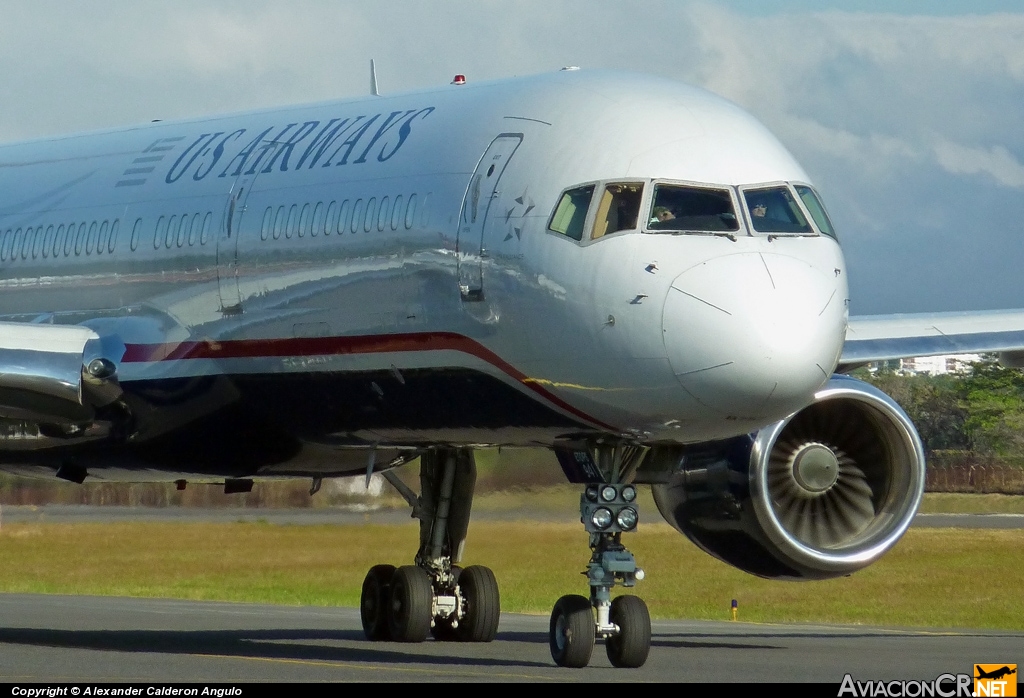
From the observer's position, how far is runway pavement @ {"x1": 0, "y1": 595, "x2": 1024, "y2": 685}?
15367 millimetres

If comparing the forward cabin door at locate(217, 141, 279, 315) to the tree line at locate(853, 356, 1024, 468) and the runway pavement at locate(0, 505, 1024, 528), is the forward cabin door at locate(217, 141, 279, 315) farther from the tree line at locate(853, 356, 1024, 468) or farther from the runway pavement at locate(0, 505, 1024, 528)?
the tree line at locate(853, 356, 1024, 468)

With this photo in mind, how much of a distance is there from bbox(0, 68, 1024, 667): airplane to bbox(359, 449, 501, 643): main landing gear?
0.03 meters

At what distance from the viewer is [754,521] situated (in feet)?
60.8

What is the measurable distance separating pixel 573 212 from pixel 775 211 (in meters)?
1.44

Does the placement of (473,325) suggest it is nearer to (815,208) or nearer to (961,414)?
(815,208)

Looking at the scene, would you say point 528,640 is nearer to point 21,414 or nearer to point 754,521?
point 754,521

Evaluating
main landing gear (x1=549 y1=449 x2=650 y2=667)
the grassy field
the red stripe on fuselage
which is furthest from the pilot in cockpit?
the grassy field

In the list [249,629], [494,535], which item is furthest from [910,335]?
[494,535]

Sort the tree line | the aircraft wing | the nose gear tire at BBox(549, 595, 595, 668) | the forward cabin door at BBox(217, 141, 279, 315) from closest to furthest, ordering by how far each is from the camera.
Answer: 1. the nose gear tire at BBox(549, 595, 595, 668)
2. the forward cabin door at BBox(217, 141, 279, 315)
3. the aircraft wing
4. the tree line

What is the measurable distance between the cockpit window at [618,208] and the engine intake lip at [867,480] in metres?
3.97

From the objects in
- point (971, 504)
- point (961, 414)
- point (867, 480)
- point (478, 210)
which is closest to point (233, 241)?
point (478, 210)

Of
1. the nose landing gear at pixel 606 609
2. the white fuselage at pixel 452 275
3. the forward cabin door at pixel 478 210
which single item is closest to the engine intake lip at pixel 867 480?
the white fuselage at pixel 452 275

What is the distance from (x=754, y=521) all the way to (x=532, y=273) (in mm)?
4359

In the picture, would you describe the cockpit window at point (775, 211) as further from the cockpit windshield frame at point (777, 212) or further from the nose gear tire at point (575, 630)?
the nose gear tire at point (575, 630)
